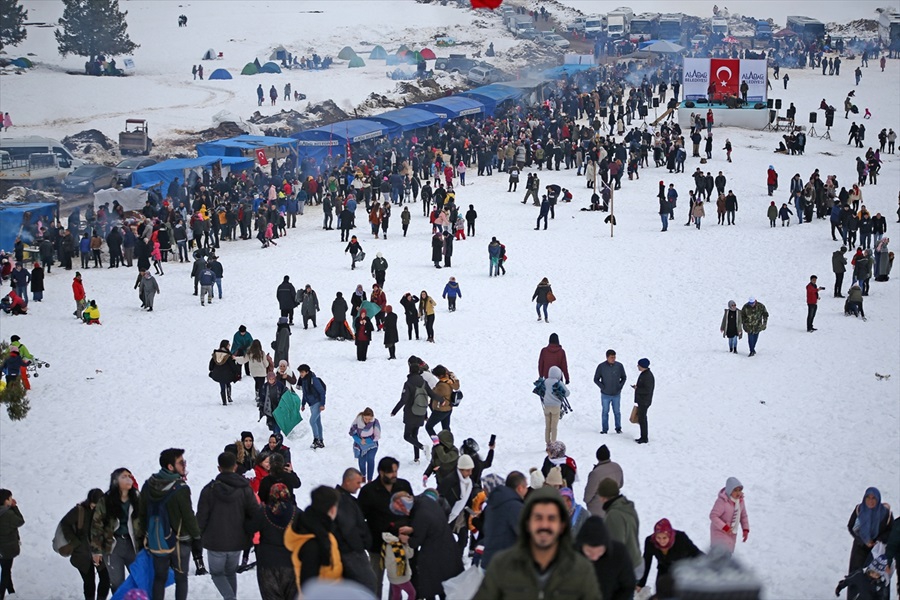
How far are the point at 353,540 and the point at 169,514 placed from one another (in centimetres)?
160

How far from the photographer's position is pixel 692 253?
24953 mm

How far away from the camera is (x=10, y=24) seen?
62.7 meters

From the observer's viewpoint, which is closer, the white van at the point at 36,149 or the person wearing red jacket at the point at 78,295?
the person wearing red jacket at the point at 78,295

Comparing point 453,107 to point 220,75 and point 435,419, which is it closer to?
point 220,75

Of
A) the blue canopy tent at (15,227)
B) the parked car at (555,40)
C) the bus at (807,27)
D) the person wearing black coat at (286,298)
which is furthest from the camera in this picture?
the parked car at (555,40)

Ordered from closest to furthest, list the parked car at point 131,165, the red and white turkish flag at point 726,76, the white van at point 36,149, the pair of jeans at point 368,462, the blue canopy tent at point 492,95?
1. the pair of jeans at point 368,462
2. the parked car at point 131,165
3. the white van at point 36,149
4. the red and white turkish flag at point 726,76
5. the blue canopy tent at point 492,95

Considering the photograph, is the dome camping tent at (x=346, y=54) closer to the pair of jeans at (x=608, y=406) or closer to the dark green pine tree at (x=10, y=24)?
the dark green pine tree at (x=10, y=24)

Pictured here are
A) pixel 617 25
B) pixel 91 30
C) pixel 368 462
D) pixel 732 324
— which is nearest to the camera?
pixel 368 462

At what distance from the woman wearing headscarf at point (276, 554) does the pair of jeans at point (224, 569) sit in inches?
20.8

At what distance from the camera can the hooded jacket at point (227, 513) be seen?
7.14 meters

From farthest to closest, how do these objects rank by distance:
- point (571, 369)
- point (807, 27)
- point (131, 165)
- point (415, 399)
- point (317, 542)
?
1. point (807, 27)
2. point (131, 165)
3. point (571, 369)
4. point (415, 399)
5. point (317, 542)

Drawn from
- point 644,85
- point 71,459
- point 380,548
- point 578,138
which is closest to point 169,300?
point 71,459

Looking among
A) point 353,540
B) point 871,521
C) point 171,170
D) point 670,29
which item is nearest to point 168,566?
point 353,540

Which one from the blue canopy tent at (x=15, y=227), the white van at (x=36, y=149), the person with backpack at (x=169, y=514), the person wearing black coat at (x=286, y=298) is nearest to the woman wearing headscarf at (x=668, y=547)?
the person with backpack at (x=169, y=514)
